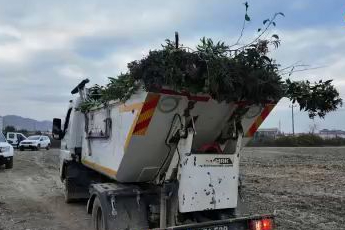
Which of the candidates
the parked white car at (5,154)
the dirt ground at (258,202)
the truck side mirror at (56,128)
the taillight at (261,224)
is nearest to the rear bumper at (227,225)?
the taillight at (261,224)

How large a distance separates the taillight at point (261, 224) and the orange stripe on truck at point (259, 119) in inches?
56.5

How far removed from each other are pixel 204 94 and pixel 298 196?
7.66 meters

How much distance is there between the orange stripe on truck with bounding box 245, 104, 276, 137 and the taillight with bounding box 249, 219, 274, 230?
1435 millimetres

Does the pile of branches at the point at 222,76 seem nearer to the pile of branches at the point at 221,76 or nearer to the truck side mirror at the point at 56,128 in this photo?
the pile of branches at the point at 221,76

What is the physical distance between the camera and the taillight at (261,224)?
20.8 ft

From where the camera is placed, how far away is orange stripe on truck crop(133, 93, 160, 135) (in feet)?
19.5

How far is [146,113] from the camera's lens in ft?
20.1

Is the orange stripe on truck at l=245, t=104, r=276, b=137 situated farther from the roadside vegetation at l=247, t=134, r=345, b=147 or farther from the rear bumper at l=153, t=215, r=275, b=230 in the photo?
the roadside vegetation at l=247, t=134, r=345, b=147

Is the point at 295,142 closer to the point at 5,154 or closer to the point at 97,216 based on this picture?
the point at 5,154

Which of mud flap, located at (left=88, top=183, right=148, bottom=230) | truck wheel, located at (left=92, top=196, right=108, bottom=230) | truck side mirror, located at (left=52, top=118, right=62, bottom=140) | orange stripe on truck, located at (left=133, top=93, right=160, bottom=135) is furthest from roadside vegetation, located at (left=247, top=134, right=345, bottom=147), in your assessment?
orange stripe on truck, located at (left=133, top=93, right=160, bottom=135)

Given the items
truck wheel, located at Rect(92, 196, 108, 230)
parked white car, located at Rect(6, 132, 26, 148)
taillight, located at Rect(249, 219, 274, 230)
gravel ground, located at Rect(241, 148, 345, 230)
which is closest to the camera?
taillight, located at Rect(249, 219, 274, 230)

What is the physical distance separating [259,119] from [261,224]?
5.28ft

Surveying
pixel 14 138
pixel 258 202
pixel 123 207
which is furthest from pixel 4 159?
pixel 14 138

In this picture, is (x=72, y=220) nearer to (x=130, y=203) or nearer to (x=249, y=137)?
(x=130, y=203)
